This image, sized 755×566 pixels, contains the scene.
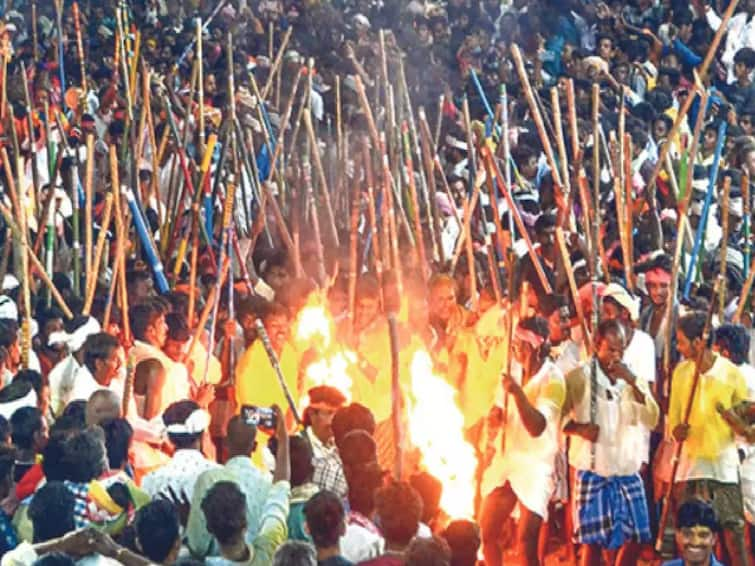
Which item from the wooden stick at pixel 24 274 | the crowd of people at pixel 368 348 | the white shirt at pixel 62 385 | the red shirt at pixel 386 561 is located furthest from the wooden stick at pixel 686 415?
the wooden stick at pixel 24 274

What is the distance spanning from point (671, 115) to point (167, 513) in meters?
9.19

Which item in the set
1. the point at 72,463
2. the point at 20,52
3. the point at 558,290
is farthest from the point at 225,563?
the point at 20,52

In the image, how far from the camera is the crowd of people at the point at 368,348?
21.5 feet

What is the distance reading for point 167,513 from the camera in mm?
6109

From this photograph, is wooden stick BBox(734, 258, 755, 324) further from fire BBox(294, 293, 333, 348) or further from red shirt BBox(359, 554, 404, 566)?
red shirt BBox(359, 554, 404, 566)

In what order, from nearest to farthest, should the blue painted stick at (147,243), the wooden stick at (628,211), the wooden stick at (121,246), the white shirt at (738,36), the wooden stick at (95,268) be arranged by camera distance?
the wooden stick at (121,246) → the wooden stick at (95,268) → the wooden stick at (628,211) → the blue painted stick at (147,243) → the white shirt at (738,36)

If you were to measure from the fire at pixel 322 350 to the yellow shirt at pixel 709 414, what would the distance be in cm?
154

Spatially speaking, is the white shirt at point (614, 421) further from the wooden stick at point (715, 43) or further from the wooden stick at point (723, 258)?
the wooden stick at point (715, 43)

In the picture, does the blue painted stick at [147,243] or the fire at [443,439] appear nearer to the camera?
the fire at [443,439]

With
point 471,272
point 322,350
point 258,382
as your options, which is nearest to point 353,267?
point 471,272

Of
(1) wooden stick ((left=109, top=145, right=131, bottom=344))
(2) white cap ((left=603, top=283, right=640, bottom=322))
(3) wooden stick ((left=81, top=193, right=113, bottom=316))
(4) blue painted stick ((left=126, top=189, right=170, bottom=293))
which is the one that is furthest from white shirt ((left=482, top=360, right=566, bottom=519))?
(4) blue painted stick ((left=126, top=189, right=170, bottom=293))

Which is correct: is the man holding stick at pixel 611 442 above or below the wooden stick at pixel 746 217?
below

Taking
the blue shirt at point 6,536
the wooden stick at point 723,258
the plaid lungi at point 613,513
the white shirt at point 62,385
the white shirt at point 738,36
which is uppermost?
the white shirt at point 738,36

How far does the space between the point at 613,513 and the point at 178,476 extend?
216 centimetres
